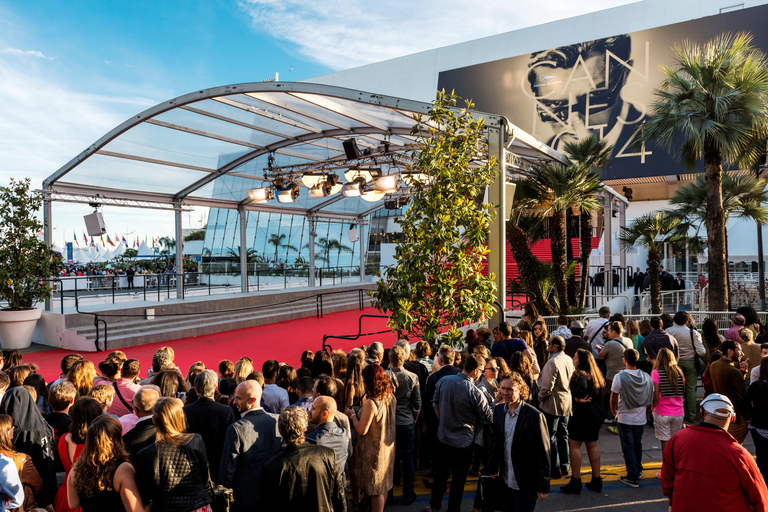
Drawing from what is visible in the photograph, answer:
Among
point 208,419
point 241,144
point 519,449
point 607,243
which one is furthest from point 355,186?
point 607,243

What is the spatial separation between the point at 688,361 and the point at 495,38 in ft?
112

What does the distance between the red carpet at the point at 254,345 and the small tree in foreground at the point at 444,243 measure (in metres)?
5.91

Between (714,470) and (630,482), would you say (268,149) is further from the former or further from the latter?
(714,470)

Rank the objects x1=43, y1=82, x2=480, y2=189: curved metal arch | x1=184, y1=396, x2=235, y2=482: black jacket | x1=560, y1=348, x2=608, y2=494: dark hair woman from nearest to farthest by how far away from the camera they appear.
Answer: x1=184, y1=396, x2=235, y2=482: black jacket
x1=560, y1=348, x2=608, y2=494: dark hair woman
x1=43, y1=82, x2=480, y2=189: curved metal arch

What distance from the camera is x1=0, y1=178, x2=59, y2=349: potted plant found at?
39.9 feet

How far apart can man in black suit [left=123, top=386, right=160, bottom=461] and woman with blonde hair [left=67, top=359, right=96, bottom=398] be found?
4.76 ft

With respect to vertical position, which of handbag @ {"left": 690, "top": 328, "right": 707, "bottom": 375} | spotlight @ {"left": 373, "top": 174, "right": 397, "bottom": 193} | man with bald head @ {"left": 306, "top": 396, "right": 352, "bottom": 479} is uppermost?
spotlight @ {"left": 373, "top": 174, "right": 397, "bottom": 193}

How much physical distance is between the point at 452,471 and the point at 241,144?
12.2 metres

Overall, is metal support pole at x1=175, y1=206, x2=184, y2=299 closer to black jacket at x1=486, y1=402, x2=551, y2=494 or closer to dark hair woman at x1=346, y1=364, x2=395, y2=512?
dark hair woman at x1=346, y1=364, x2=395, y2=512

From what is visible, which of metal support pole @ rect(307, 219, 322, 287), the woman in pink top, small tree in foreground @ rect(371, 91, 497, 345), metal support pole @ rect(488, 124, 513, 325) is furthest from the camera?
metal support pole @ rect(307, 219, 322, 287)

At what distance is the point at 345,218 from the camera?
24656mm

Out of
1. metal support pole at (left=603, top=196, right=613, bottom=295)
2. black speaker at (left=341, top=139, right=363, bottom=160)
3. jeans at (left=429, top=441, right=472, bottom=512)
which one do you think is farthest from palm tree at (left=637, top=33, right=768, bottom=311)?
jeans at (left=429, top=441, right=472, bottom=512)

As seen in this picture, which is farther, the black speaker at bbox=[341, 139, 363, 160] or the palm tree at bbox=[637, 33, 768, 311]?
the black speaker at bbox=[341, 139, 363, 160]

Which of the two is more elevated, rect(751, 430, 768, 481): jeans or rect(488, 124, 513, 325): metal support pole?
rect(488, 124, 513, 325): metal support pole
